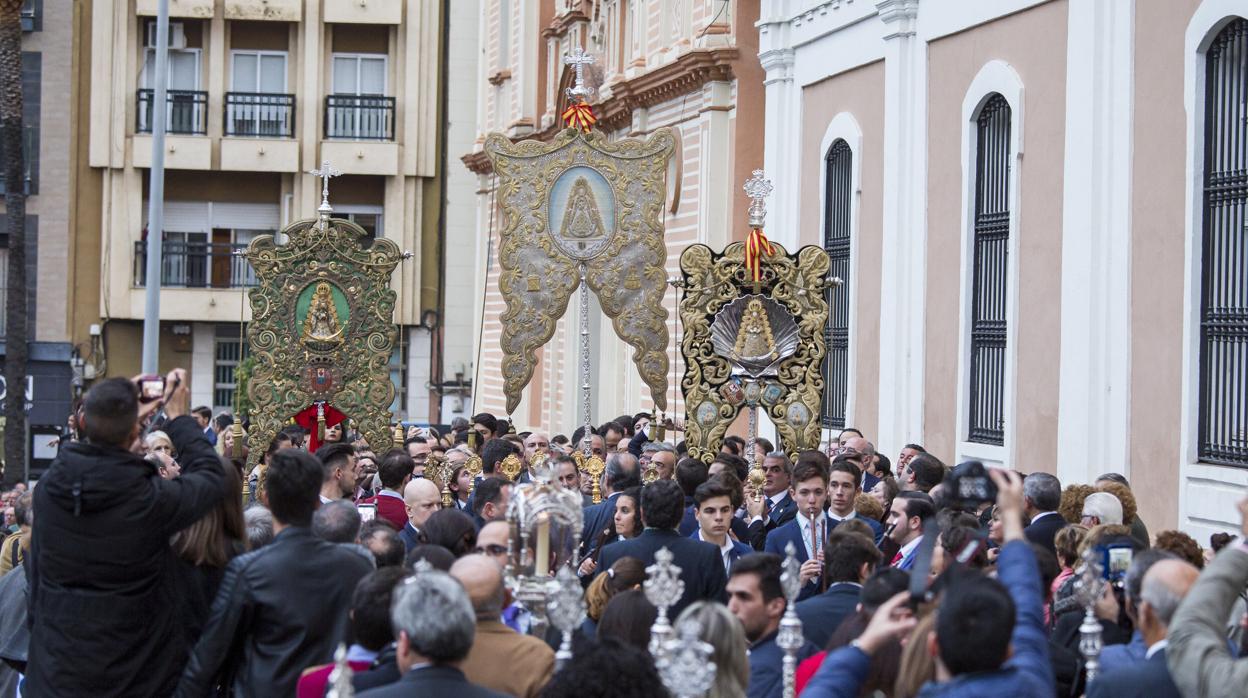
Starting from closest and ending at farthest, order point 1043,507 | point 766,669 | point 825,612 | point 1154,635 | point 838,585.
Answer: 1. point 1154,635
2. point 766,669
3. point 825,612
4. point 838,585
5. point 1043,507

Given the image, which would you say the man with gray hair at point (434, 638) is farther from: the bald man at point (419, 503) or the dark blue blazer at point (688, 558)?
the bald man at point (419, 503)

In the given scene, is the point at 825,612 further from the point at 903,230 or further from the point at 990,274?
the point at 903,230

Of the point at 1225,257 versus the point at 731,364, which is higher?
the point at 1225,257

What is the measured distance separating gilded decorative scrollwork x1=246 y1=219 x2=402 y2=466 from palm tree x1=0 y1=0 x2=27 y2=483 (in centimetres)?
676

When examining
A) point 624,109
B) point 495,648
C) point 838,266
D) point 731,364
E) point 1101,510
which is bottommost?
point 495,648

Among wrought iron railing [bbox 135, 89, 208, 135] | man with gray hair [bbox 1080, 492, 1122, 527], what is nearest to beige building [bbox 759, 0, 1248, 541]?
man with gray hair [bbox 1080, 492, 1122, 527]

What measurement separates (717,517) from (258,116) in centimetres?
3171

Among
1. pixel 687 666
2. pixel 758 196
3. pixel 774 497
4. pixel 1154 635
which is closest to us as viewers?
pixel 687 666

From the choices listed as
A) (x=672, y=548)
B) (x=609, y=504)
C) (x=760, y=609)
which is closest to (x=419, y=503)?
(x=609, y=504)

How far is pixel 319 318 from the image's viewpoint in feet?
61.9

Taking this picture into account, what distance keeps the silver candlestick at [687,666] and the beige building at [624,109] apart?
14342 millimetres

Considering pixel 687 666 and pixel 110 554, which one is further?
pixel 110 554

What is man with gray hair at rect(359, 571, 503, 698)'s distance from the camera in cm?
558

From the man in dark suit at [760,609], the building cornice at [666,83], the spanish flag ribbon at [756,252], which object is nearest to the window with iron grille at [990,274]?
the spanish flag ribbon at [756,252]
